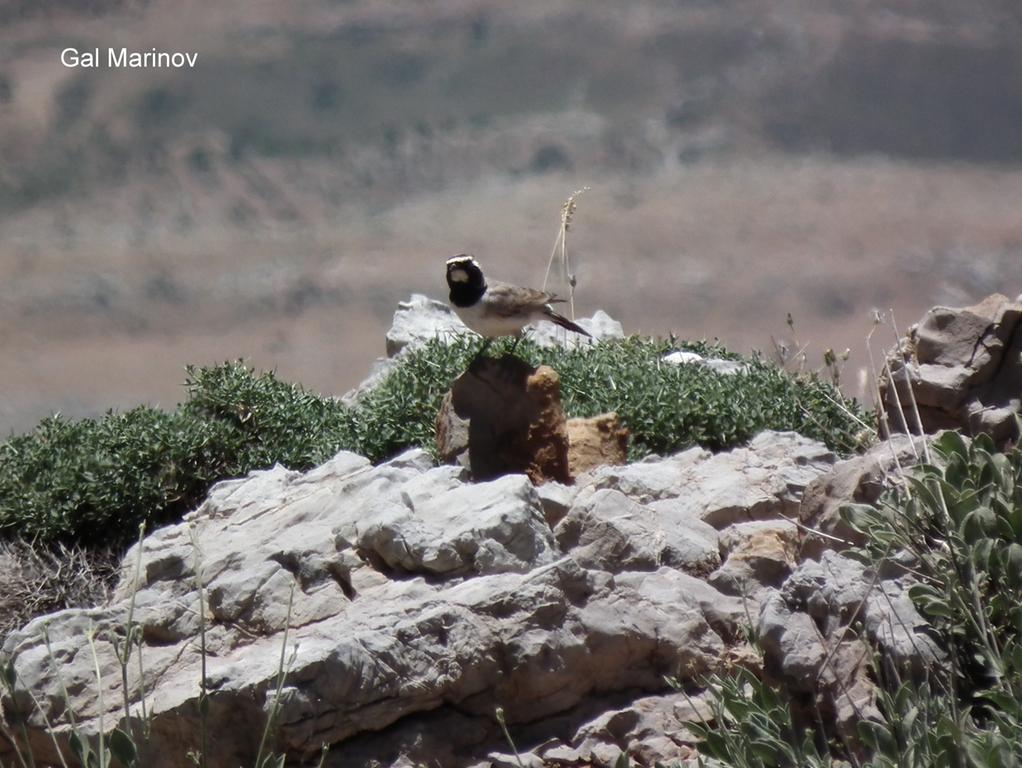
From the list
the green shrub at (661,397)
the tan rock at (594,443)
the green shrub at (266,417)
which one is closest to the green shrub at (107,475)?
the green shrub at (266,417)

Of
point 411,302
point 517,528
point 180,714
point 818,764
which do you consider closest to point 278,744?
point 180,714

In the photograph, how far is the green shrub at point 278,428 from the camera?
6.98 metres

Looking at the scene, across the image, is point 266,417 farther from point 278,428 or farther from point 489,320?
point 489,320

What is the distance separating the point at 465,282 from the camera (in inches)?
270

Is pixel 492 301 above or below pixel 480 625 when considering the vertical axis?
above

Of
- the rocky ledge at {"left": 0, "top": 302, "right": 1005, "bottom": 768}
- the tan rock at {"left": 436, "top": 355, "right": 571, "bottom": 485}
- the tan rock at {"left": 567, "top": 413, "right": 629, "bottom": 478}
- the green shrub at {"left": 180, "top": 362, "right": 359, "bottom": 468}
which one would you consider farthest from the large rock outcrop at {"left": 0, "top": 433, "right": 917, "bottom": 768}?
the green shrub at {"left": 180, "top": 362, "right": 359, "bottom": 468}

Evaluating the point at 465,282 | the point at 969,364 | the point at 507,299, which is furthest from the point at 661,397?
the point at 969,364

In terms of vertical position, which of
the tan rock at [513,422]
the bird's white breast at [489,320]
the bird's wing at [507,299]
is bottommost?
the tan rock at [513,422]

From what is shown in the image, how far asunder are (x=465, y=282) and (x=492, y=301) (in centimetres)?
24

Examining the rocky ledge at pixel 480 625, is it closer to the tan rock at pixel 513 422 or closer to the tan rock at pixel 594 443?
the tan rock at pixel 513 422

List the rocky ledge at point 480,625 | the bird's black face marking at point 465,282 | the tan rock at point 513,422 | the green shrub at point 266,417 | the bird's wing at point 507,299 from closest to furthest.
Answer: the rocky ledge at point 480,625, the tan rock at point 513,422, the bird's wing at point 507,299, the bird's black face marking at point 465,282, the green shrub at point 266,417

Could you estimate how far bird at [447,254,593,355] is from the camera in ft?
22.0

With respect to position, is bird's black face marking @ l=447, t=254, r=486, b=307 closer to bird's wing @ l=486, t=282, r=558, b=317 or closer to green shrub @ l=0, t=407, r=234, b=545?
bird's wing @ l=486, t=282, r=558, b=317

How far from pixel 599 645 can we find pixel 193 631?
4.93ft
